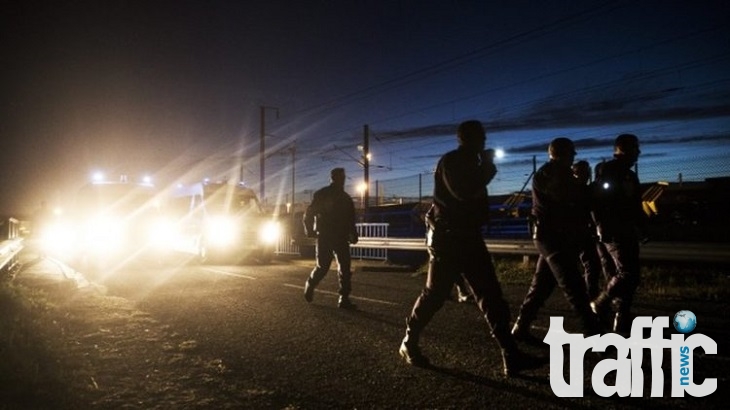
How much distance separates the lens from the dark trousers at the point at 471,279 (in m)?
3.68

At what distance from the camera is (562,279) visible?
13.4ft

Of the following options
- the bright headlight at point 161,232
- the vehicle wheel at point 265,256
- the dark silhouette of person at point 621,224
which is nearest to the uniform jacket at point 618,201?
the dark silhouette of person at point 621,224

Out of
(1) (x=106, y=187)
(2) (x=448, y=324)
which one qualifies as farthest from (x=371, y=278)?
(1) (x=106, y=187)

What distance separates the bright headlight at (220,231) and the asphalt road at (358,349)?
6.84 metres

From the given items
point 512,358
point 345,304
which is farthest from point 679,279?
point 512,358

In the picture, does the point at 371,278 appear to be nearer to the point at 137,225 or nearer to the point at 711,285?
the point at 711,285

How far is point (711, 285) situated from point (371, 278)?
230 inches

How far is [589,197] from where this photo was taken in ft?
15.2

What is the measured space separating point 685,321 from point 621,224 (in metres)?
1.73

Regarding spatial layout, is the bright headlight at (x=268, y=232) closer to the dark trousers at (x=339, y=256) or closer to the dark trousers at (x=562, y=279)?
the dark trousers at (x=339, y=256)

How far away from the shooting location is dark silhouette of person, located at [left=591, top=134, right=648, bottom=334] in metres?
4.65

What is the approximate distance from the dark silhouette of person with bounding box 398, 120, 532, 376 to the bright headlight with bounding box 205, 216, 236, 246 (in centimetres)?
1285

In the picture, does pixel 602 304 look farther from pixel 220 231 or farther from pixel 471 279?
pixel 220 231

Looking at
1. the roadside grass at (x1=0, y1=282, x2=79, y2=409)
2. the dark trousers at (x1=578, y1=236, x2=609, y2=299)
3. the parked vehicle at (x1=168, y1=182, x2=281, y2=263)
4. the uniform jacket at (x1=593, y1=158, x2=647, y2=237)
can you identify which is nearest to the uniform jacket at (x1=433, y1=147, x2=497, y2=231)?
the uniform jacket at (x1=593, y1=158, x2=647, y2=237)
